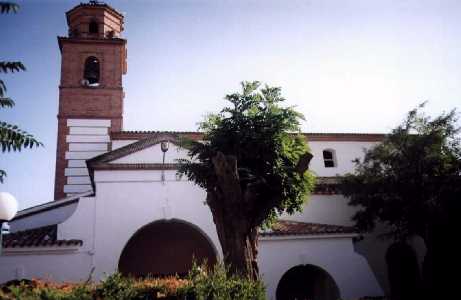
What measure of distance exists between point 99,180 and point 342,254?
9.73m

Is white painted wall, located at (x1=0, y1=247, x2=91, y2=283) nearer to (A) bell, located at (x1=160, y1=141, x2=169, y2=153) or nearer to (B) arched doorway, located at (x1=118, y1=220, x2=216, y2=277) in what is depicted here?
(B) arched doorway, located at (x1=118, y1=220, x2=216, y2=277)

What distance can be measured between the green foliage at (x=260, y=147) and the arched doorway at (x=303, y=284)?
7.41 meters

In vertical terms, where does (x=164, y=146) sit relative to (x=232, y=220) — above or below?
above

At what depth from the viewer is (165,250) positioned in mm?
17984

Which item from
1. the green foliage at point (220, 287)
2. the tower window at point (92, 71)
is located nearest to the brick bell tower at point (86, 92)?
the tower window at point (92, 71)

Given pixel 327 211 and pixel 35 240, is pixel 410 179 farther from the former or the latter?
pixel 35 240

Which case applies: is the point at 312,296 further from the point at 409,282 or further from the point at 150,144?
the point at 150,144

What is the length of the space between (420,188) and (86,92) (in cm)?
1743

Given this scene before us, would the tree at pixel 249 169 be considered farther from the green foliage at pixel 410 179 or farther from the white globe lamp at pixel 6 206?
the green foliage at pixel 410 179

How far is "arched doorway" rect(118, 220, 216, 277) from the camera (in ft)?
57.5

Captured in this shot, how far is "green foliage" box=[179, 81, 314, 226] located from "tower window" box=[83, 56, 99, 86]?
48.4 feet

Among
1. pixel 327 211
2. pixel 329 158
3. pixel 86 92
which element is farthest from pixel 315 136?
pixel 86 92

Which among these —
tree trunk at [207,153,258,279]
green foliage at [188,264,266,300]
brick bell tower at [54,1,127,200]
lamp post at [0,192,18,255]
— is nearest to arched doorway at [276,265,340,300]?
tree trunk at [207,153,258,279]

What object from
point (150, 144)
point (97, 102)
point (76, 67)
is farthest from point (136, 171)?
point (76, 67)
